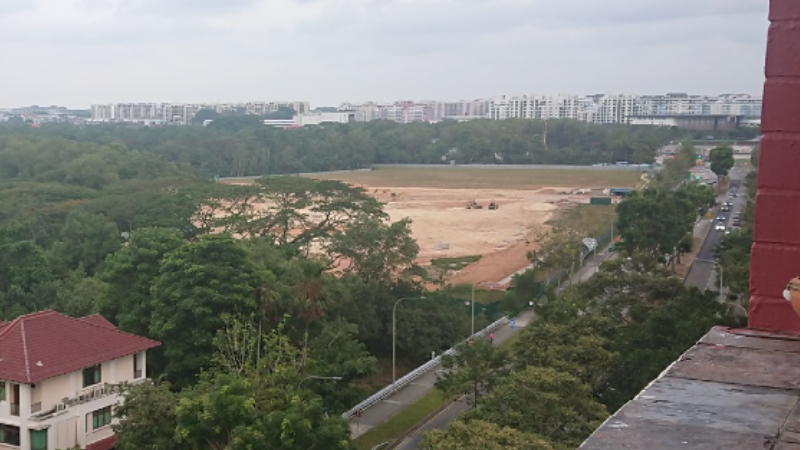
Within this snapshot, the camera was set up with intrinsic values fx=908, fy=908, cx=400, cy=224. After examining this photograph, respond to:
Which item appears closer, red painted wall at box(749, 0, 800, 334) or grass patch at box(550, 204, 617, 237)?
red painted wall at box(749, 0, 800, 334)

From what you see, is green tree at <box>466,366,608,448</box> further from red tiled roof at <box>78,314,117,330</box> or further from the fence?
red tiled roof at <box>78,314,117,330</box>

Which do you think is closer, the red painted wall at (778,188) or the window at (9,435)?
the red painted wall at (778,188)

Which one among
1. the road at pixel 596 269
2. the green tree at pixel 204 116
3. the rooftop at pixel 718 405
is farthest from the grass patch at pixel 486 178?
the green tree at pixel 204 116

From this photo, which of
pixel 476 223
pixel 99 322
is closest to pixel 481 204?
pixel 476 223

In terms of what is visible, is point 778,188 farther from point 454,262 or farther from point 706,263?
point 454,262

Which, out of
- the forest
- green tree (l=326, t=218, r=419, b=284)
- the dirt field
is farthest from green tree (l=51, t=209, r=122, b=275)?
the dirt field

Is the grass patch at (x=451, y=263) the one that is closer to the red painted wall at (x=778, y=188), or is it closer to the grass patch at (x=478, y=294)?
the grass patch at (x=478, y=294)

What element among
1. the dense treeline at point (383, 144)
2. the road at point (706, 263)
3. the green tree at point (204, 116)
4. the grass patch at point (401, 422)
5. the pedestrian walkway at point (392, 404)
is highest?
the green tree at point (204, 116)
